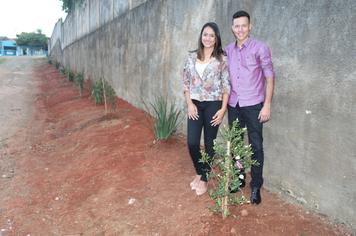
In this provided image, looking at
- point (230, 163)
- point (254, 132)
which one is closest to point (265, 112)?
point (254, 132)

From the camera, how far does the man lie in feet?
9.90

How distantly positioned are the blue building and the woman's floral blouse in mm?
74163

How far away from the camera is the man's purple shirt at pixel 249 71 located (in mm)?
3017

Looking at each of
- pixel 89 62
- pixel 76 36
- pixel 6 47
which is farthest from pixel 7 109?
pixel 6 47

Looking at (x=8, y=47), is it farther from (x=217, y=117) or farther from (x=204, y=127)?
(x=217, y=117)

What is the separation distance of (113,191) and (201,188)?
1.04m

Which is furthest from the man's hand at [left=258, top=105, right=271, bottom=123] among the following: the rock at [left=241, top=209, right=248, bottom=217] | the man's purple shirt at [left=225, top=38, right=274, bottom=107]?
the rock at [left=241, top=209, right=248, bottom=217]

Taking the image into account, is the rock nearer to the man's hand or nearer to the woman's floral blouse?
the man's hand

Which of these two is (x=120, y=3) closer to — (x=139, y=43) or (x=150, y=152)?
(x=139, y=43)

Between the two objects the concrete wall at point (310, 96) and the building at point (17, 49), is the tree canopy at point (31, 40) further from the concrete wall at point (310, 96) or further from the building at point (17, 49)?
the concrete wall at point (310, 96)

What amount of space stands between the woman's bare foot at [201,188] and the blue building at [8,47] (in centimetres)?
7419

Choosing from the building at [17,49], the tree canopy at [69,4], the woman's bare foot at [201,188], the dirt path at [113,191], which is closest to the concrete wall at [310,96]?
the dirt path at [113,191]

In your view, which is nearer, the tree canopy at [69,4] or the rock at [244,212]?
the rock at [244,212]

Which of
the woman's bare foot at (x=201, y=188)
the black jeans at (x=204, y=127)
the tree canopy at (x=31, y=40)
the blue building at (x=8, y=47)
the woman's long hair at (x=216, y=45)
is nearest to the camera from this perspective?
the woman's long hair at (x=216, y=45)
